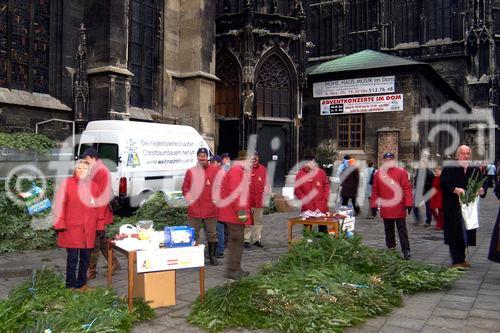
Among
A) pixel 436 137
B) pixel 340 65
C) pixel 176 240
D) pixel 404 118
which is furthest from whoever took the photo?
pixel 436 137

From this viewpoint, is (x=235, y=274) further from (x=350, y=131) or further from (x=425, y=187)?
(x=350, y=131)

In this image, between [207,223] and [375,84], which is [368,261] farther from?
[375,84]

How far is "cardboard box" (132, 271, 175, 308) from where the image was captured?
534 centimetres

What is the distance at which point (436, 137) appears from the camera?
31000 mm

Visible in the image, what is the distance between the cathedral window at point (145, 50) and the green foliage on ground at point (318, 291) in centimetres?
1394

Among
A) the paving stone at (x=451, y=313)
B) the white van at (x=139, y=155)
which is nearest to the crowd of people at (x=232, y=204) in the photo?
the paving stone at (x=451, y=313)

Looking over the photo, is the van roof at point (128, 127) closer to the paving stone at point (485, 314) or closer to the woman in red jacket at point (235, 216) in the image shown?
the woman in red jacket at point (235, 216)

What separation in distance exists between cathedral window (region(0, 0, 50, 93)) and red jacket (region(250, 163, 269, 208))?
9.15 meters

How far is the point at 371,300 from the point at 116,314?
2.57 m

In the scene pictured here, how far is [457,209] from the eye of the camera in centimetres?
744

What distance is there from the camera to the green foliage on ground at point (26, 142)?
9.96 meters

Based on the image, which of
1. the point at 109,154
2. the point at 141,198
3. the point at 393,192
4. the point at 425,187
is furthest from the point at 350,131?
the point at 393,192

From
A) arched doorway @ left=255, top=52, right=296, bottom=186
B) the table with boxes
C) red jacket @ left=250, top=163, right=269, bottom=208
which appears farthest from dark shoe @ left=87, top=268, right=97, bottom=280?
arched doorway @ left=255, top=52, right=296, bottom=186

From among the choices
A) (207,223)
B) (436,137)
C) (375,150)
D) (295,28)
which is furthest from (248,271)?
(436,137)
